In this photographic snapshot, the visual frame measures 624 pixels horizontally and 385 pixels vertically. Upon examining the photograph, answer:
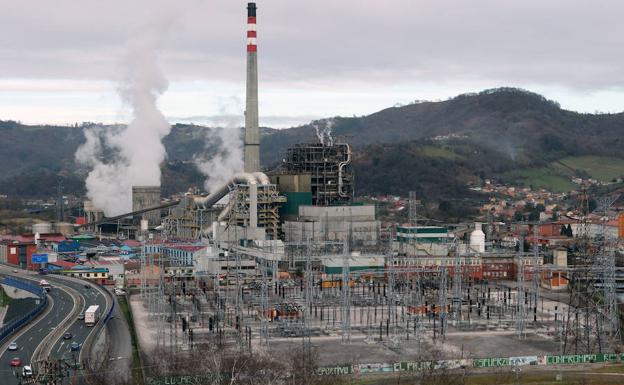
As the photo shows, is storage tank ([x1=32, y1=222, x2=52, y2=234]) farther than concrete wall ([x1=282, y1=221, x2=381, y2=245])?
Yes

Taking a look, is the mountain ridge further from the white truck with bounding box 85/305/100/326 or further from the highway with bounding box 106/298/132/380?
the white truck with bounding box 85/305/100/326

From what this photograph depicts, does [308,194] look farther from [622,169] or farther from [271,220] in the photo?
[622,169]

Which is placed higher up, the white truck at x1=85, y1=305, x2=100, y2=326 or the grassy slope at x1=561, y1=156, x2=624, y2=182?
the grassy slope at x1=561, y1=156, x2=624, y2=182

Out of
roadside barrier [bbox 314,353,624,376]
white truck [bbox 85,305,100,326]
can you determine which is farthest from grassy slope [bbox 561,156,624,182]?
white truck [bbox 85,305,100,326]

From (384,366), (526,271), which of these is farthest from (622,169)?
(384,366)

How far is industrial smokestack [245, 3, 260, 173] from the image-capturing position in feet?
192

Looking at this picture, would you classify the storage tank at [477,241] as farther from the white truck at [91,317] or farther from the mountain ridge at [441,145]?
the white truck at [91,317]

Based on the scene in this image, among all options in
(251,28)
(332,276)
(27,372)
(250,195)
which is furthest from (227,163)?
(27,372)

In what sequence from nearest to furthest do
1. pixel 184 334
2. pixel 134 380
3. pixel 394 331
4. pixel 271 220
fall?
pixel 134 380 → pixel 184 334 → pixel 394 331 → pixel 271 220

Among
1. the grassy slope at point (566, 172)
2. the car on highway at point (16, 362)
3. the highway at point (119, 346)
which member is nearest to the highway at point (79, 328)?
the highway at point (119, 346)

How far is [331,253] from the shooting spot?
53000 mm

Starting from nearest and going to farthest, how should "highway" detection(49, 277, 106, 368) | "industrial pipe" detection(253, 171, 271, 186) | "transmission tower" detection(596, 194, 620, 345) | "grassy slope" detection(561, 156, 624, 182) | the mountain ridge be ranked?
"highway" detection(49, 277, 106, 368) < "transmission tower" detection(596, 194, 620, 345) < "industrial pipe" detection(253, 171, 271, 186) < the mountain ridge < "grassy slope" detection(561, 156, 624, 182)

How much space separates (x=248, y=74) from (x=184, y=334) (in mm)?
26617

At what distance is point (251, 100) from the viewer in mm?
59281
